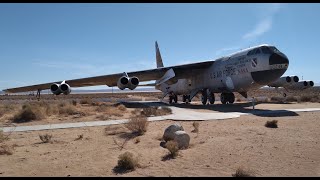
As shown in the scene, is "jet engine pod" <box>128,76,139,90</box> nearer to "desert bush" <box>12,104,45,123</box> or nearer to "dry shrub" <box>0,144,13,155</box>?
"desert bush" <box>12,104,45,123</box>

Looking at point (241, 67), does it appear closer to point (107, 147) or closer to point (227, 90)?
point (227, 90)

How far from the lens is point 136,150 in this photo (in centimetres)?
983

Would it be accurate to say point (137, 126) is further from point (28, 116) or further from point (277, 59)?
point (277, 59)

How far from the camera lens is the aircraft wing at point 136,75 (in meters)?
27.8

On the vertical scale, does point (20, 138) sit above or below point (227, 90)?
below

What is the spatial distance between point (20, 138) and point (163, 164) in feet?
23.8

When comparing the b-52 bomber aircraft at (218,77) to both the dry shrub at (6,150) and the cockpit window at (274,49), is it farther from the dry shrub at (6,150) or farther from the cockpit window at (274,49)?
the dry shrub at (6,150)

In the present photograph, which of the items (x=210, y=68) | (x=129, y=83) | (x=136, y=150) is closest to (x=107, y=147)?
(x=136, y=150)

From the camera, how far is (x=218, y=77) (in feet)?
93.0

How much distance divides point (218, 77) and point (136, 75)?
25.3 feet

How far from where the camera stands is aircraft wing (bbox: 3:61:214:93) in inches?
1094

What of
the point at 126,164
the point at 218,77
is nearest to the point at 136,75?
the point at 218,77

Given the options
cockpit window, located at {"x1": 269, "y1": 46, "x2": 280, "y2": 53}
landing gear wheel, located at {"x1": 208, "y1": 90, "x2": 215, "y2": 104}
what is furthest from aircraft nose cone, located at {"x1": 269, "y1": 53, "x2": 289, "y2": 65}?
landing gear wheel, located at {"x1": 208, "y1": 90, "x2": 215, "y2": 104}

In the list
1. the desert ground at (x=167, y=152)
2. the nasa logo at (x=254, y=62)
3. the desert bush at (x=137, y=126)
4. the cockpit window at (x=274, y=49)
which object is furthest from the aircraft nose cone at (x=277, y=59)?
the desert bush at (x=137, y=126)
